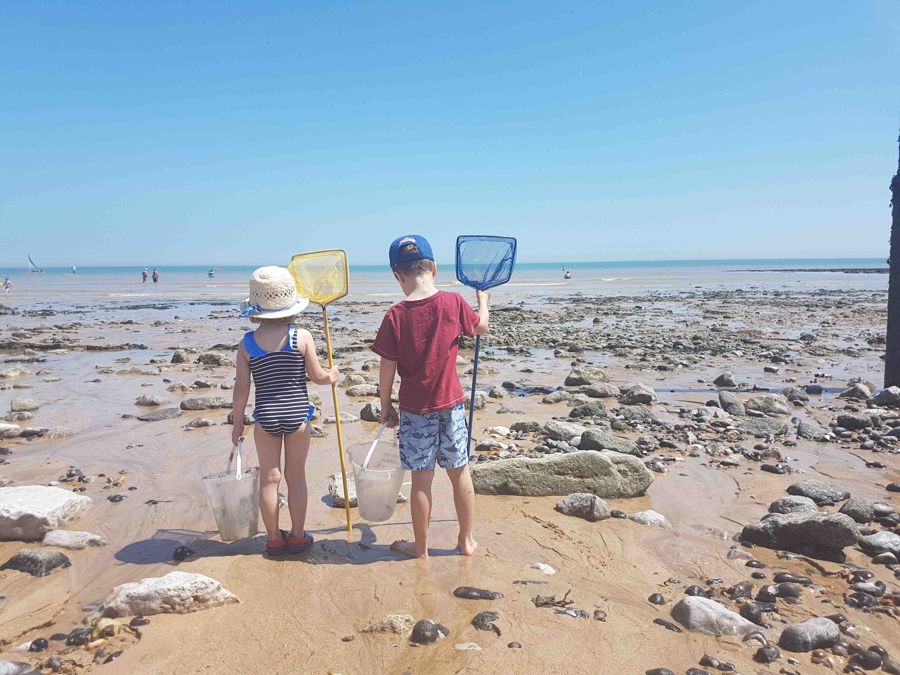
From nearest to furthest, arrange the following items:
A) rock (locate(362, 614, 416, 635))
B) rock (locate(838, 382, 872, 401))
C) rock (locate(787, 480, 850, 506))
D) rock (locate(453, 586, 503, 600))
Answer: rock (locate(362, 614, 416, 635)) → rock (locate(453, 586, 503, 600)) → rock (locate(787, 480, 850, 506)) → rock (locate(838, 382, 872, 401))

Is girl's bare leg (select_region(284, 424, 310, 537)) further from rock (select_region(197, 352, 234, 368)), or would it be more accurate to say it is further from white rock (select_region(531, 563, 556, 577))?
Result: rock (select_region(197, 352, 234, 368))

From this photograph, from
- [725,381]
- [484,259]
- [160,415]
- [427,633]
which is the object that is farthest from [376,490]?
[725,381]

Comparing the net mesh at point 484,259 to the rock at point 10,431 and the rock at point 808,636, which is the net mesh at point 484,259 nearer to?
the rock at point 808,636

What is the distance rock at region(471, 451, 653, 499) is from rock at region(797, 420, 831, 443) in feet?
9.77

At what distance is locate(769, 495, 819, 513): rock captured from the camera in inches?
203

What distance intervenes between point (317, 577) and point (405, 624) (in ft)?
2.85

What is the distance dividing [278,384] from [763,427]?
624cm

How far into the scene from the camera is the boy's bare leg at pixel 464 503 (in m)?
4.21

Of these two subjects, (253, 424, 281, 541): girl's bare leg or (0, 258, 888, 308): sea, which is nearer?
(253, 424, 281, 541): girl's bare leg

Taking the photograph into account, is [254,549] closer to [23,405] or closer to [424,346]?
[424,346]

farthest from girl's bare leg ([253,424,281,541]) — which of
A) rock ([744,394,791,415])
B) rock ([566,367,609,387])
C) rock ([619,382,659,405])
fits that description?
rock ([566,367,609,387])

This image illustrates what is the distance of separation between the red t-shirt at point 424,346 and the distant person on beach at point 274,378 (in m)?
0.53

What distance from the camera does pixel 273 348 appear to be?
416 centimetres

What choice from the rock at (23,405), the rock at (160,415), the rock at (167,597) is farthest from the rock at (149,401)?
the rock at (167,597)
